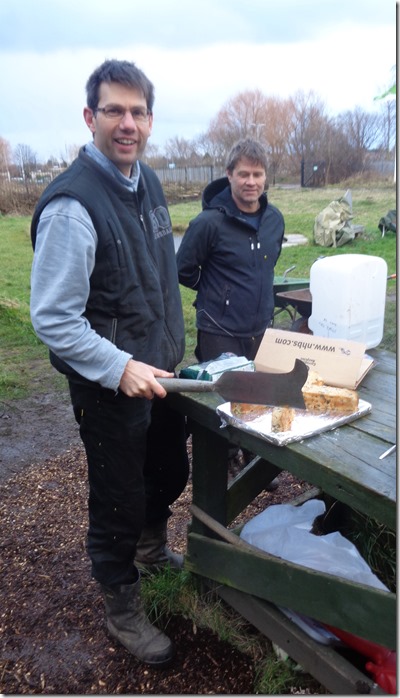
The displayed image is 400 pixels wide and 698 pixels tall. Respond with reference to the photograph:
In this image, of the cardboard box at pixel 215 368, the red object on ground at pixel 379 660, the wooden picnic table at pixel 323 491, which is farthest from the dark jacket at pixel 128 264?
the red object on ground at pixel 379 660

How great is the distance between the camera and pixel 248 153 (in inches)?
122

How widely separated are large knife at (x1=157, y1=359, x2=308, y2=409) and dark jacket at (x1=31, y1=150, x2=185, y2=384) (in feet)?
1.14

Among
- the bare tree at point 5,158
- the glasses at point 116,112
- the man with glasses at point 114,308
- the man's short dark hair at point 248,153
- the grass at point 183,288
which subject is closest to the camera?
the man with glasses at point 114,308

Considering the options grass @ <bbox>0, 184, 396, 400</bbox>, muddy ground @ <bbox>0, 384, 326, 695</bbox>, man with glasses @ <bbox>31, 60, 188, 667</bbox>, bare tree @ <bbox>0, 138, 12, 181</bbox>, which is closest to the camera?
man with glasses @ <bbox>31, 60, 188, 667</bbox>

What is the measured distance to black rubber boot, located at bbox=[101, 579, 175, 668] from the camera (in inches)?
87.0

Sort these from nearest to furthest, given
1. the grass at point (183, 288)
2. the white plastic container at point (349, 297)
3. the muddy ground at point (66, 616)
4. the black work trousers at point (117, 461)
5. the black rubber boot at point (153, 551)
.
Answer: the black work trousers at point (117, 461) < the muddy ground at point (66, 616) < the white plastic container at point (349, 297) < the black rubber boot at point (153, 551) < the grass at point (183, 288)

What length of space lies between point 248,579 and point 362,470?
778 millimetres

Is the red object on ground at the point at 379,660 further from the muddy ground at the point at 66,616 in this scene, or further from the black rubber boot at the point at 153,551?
the black rubber boot at the point at 153,551

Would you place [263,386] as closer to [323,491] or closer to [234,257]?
[323,491]

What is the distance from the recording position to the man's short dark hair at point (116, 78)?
1.89m

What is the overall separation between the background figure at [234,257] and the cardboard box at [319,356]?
110 cm

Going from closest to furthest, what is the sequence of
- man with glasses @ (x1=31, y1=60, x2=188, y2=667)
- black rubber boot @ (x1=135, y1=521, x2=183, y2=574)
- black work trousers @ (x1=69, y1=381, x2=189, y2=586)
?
man with glasses @ (x1=31, y1=60, x2=188, y2=667), black work trousers @ (x1=69, y1=381, x2=189, y2=586), black rubber boot @ (x1=135, y1=521, x2=183, y2=574)

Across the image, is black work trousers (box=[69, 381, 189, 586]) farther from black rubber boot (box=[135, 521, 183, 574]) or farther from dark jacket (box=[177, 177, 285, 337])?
dark jacket (box=[177, 177, 285, 337])

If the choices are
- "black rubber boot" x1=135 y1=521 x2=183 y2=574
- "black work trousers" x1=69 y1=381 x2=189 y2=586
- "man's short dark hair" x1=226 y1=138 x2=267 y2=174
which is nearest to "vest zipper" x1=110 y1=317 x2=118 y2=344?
"black work trousers" x1=69 y1=381 x2=189 y2=586
